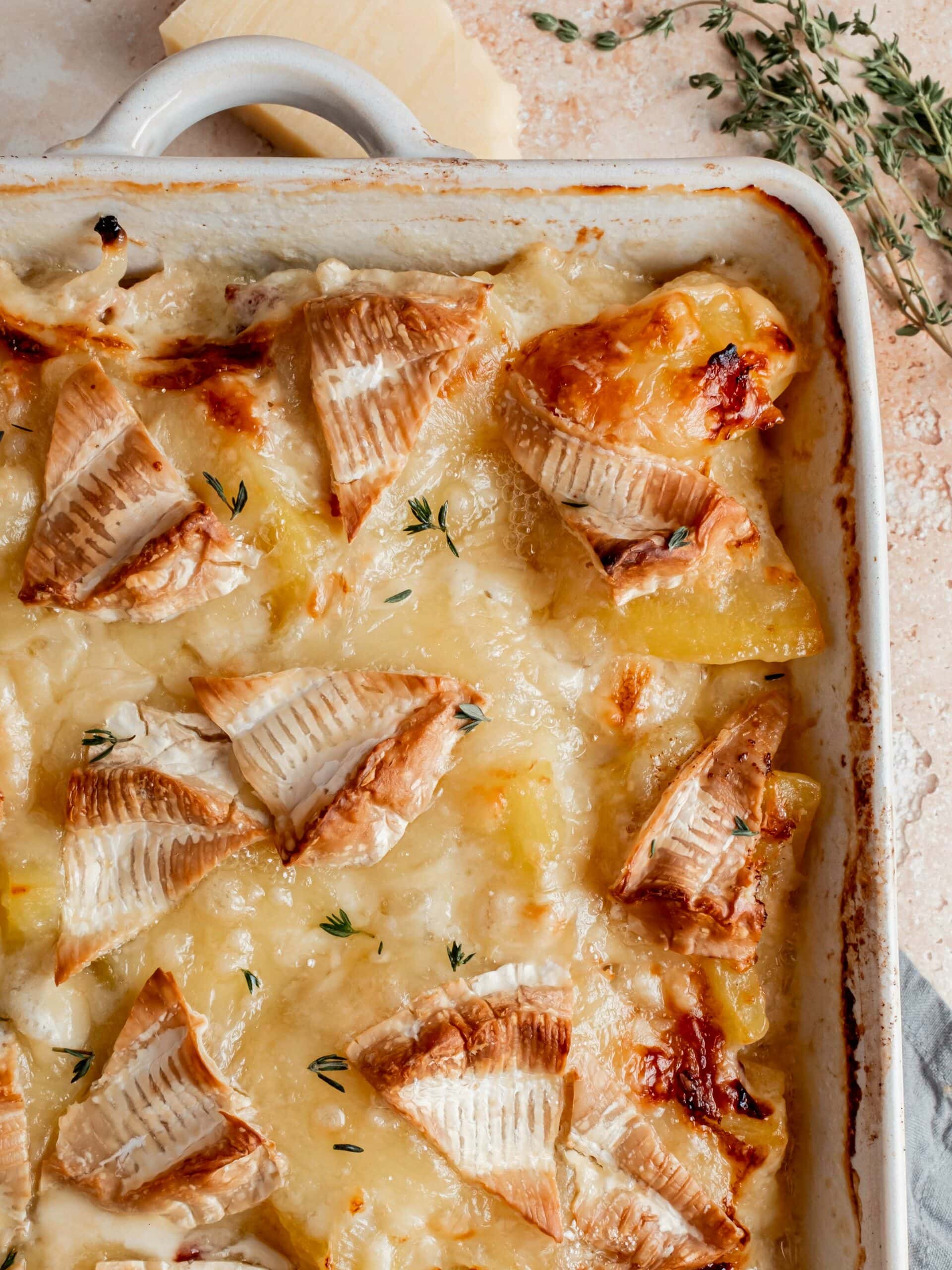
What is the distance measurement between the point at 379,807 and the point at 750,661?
781 mm

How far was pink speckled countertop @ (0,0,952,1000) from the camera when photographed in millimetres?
2701

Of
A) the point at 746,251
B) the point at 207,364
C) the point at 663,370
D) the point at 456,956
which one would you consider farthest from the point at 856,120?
the point at 456,956

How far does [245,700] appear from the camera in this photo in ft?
6.15

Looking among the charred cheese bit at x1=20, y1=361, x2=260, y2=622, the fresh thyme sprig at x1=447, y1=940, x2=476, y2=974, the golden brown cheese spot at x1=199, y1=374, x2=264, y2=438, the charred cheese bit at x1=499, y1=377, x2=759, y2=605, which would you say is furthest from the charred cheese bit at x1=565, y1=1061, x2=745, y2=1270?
the golden brown cheese spot at x1=199, y1=374, x2=264, y2=438

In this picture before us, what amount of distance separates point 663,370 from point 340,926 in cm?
109

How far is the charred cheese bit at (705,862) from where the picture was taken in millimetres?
1935

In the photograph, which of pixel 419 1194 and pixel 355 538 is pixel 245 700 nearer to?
pixel 355 538

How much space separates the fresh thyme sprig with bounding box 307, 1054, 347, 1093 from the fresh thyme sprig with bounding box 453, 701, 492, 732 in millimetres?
573

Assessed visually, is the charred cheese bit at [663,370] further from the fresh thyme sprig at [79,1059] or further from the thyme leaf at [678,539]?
the fresh thyme sprig at [79,1059]

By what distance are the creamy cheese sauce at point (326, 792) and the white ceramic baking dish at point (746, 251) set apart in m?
0.10

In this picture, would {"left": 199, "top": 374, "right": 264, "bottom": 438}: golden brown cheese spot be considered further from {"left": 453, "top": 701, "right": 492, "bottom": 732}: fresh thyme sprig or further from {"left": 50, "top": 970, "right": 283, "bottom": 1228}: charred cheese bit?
{"left": 50, "top": 970, "right": 283, "bottom": 1228}: charred cheese bit

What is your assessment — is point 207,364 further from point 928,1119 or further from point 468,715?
point 928,1119

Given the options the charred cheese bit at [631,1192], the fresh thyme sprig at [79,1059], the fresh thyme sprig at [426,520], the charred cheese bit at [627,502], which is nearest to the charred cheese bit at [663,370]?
the charred cheese bit at [627,502]

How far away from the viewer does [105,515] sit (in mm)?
1888
